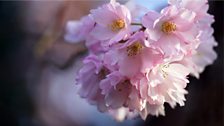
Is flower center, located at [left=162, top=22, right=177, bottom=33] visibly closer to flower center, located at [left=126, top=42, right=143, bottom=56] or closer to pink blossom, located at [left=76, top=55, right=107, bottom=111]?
flower center, located at [left=126, top=42, right=143, bottom=56]

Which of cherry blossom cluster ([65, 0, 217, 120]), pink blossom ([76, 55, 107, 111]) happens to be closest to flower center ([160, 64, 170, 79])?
cherry blossom cluster ([65, 0, 217, 120])

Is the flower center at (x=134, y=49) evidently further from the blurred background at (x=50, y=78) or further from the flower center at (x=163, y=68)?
the blurred background at (x=50, y=78)

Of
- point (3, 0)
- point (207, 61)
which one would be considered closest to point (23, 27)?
point (3, 0)

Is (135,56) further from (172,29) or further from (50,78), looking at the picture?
(50,78)

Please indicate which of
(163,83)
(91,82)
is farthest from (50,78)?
(163,83)

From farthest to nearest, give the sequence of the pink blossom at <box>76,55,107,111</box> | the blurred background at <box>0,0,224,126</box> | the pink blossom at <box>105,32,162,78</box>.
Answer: the blurred background at <box>0,0,224,126</box>
the pink blossom at <box>76,55,107,111</box>
the pink blossom at <box>105,32,162,78</box>
